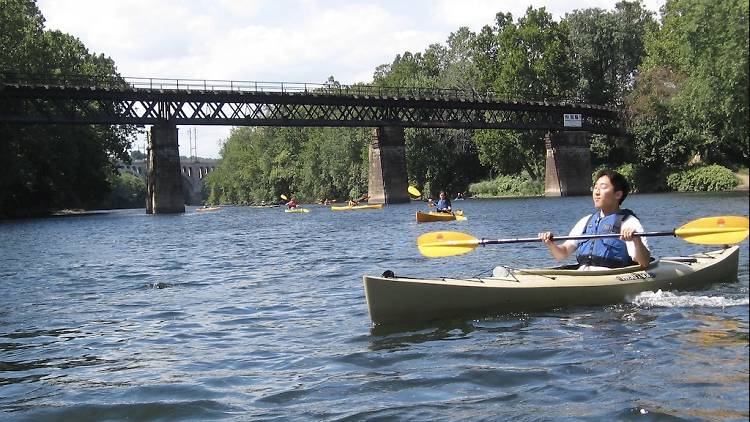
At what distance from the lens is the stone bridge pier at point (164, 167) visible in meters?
56.7

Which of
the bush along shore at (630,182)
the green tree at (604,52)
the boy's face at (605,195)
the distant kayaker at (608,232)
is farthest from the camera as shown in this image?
the green tree at (604,52)

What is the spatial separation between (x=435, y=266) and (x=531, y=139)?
5826 cm

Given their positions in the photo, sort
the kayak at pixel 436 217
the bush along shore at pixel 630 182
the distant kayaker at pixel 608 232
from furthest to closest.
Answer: the bush along shore at pixel 630 182
the kayak at pixel 436 217
the distant kayaker at pixel 608 232

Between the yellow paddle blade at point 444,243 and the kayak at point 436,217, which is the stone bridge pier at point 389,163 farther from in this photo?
the yellow paddle blade at point 444,243

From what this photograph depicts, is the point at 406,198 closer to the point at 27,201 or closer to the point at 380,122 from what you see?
the point at 380,122

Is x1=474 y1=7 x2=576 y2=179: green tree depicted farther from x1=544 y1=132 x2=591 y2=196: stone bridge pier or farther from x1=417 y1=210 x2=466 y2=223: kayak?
x1=417 y1=210 x2=466 y2=223: kayak

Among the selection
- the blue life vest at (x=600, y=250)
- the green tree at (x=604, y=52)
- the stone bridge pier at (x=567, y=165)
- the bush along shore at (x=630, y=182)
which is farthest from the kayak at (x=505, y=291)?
the green tree at (x=604, y=52)

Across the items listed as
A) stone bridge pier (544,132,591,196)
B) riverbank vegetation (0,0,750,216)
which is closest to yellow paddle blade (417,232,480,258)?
riverbank vegetation (0,0,750,216)

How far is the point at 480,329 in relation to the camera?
27.6 feet

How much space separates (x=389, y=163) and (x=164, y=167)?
1815 centimetres

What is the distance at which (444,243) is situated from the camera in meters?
9.07

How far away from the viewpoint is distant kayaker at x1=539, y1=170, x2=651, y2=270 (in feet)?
25.4

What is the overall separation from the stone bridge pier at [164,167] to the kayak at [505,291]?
50.5 metres

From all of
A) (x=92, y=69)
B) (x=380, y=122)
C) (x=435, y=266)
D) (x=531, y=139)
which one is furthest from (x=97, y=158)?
(x=435, y=266)
